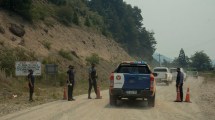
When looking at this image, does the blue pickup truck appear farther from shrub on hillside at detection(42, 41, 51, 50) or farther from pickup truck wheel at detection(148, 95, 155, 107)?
shrub on hillside at detection(42, 41, 51, 50)

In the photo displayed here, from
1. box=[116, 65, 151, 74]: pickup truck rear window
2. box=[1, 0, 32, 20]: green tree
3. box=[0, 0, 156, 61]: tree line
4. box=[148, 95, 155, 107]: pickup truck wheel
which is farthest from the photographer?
box=[0, 0, 156, 61]: tree line

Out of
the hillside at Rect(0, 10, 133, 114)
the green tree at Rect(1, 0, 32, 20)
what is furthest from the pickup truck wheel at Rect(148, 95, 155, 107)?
the green tree at Rect(1, 0, 32, 20)

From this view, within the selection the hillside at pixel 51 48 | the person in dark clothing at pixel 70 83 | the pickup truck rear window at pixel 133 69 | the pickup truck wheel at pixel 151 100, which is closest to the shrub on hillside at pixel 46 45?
the hillside at pixel 51 48

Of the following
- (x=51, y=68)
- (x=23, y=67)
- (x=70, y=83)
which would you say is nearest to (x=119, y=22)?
(x=51, y=68)

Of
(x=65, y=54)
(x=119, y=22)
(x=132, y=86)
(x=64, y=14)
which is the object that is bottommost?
(x=132, y=86)

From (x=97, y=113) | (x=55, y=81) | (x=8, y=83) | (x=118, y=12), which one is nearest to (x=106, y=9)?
(x=118, y=12)

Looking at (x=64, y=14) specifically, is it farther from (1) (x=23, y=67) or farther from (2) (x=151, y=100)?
(2) (x=151, y=100)

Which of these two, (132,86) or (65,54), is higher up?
(65,54)

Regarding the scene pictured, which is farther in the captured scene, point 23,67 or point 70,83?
point 23,67

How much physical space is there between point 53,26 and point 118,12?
238 ft

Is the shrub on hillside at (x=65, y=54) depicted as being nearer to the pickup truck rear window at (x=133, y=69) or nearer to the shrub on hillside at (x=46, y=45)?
the shrub on hillside at (x=46, y=45)

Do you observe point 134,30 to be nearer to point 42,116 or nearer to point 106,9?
point 106,9

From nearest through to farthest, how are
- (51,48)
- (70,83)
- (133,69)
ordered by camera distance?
1. (133,69)
2. (70,83)
3. (51,48)

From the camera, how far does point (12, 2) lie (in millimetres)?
50188
